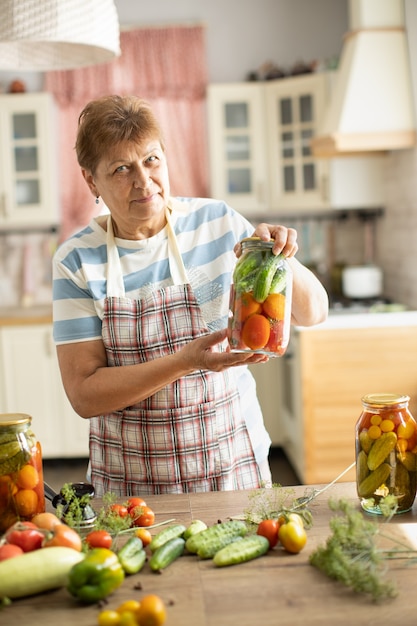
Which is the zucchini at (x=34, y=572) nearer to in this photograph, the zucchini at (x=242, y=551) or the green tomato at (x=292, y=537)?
the zucchini at (x=242, y=551)

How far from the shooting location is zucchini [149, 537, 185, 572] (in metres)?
1.28

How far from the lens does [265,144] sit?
4.99 metres

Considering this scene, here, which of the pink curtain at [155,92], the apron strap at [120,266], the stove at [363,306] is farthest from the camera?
the pink curtain at [155,92]

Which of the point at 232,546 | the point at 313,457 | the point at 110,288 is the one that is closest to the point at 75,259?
the point at 110,288

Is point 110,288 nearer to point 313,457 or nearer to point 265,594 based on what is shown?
point 265,594

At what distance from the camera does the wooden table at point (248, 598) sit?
3.70 feet

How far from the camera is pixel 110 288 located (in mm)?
1798

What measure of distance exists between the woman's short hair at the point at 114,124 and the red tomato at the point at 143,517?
0.76 metres

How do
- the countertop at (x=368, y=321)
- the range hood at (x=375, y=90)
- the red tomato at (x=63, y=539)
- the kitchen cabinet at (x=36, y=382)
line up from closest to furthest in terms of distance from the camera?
the red tomato at (x=63, y=539) → the countertop at (x=368, y=321) → the range hood at (x=375, y=90) → the kitchen cabinet at (x=36, y=382)

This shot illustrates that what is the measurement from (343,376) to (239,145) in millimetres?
1945

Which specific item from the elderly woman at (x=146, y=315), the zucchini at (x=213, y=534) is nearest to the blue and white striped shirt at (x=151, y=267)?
the elderly woman at (x=146, y=315)

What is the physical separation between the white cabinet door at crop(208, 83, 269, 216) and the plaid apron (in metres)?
3.21

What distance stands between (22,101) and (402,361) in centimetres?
281

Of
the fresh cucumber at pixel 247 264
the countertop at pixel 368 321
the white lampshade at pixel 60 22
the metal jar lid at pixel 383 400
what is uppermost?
the white lampshade at pixel 60 22
